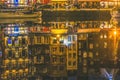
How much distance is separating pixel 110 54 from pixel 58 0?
1211 mm

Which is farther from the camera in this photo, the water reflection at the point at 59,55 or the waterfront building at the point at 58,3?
the waterfront building at the point at 58,3

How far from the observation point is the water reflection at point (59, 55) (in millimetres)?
Answer: 995

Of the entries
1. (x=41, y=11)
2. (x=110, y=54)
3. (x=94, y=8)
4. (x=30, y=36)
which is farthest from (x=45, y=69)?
(x=94, y=8)

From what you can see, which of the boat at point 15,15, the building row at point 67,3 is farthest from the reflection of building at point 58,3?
the boat at point 15,15

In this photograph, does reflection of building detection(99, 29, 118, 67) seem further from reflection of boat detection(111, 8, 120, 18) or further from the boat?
the boat

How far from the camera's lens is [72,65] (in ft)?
3.57

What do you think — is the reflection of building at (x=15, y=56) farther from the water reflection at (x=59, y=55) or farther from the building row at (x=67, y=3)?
the building row at (x=67, y=3)

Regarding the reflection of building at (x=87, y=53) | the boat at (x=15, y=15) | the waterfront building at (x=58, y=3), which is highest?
the waterfront building at (x=58, y=3)

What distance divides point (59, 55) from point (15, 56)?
0.49 ft

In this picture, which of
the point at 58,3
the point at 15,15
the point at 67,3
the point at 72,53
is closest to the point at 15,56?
the point at 72,53

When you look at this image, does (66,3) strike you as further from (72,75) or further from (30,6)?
(72,75)

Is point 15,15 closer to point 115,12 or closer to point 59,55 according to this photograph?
point 115,12

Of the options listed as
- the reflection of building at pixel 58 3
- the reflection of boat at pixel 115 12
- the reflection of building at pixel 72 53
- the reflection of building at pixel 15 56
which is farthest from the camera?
the reflection of building at pixel 58 3

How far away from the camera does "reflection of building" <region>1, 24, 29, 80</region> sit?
0.98m
